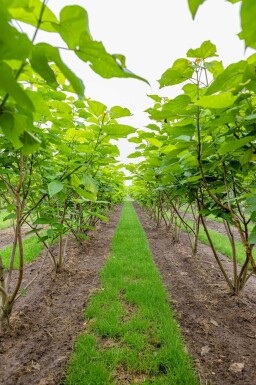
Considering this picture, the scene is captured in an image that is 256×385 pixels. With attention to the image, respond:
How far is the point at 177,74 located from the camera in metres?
1.47

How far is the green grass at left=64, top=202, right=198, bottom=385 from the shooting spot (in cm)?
256

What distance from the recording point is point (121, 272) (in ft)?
18.7

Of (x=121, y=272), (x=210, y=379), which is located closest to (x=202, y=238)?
(x=121, y=272)

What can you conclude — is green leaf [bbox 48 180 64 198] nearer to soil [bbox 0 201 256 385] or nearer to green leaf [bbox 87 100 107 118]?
green leaf [bbox 87 100 107 118]

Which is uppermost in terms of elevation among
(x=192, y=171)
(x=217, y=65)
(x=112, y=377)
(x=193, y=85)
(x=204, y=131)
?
(x=217, y=65)

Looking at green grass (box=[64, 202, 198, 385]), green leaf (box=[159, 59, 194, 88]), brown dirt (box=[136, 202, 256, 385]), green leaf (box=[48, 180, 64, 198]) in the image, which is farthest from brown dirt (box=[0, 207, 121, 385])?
green leaf (box=[159, 59, 194, 88])

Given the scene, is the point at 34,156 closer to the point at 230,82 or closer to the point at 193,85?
the point at 193,85

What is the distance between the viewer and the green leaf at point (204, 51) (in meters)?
1.50

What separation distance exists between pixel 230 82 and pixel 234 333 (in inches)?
127

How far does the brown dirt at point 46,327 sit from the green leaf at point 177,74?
8.84 feet

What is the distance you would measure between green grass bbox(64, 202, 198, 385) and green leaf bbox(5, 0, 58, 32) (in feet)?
9.18

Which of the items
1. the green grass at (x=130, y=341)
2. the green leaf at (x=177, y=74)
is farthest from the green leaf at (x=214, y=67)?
the green grass at (x=130, y=341)

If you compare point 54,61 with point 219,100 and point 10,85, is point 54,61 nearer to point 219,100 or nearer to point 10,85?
point 10,85

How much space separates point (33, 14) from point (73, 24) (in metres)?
0.13
